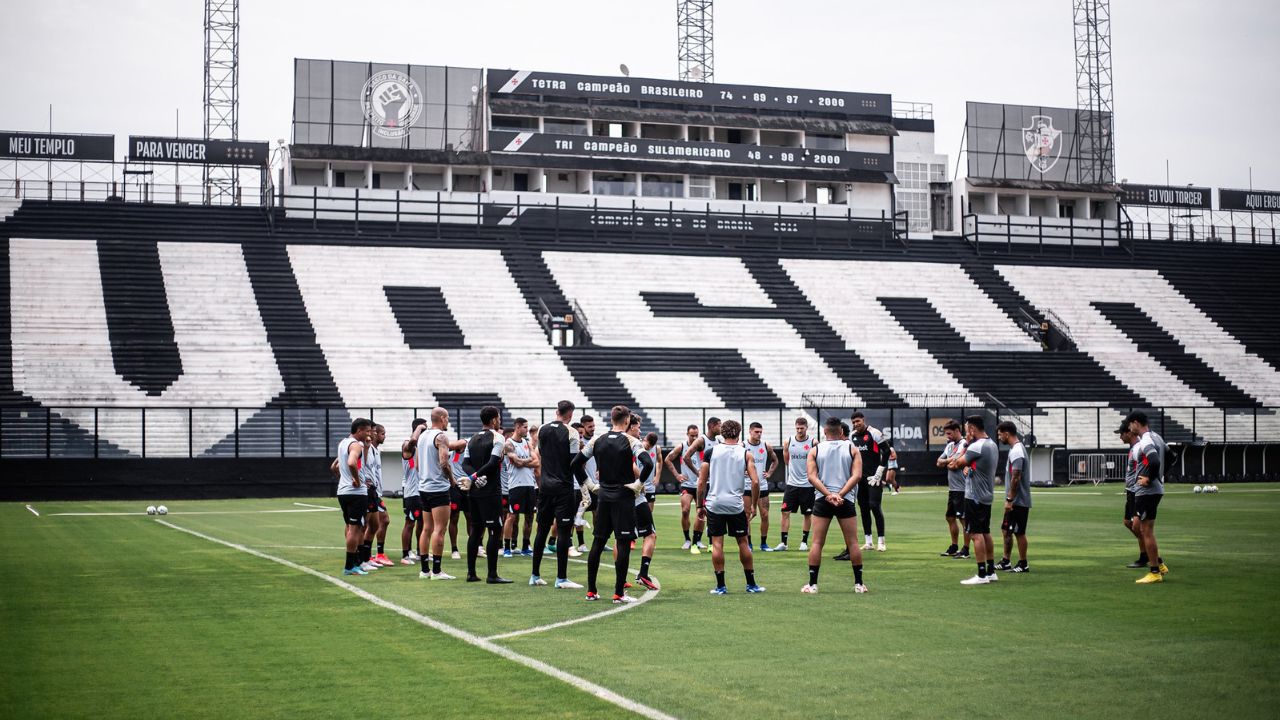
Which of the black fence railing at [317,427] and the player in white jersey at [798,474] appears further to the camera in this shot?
the black fence railing at [317,427]

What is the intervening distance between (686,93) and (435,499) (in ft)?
161

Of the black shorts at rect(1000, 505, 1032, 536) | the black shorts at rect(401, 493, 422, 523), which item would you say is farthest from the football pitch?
the black shorts at rect(401, 493, 422, 523)

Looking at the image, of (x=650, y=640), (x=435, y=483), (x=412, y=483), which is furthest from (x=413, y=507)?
(x=650, y=640)

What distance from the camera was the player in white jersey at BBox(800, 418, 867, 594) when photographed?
14.7 metres

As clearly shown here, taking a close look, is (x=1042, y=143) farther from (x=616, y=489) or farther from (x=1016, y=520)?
(x=616, y=489)

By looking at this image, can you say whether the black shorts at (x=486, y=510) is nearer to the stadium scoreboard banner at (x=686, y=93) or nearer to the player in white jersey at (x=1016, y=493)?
the player in white jersey at (x=1016, y=493)

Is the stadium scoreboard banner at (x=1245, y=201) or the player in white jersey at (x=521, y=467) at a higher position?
the stadium scoreboard banner at (x=1245, y=201)

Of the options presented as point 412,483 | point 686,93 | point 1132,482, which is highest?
point 686,93

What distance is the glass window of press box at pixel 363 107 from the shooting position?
59812 mm

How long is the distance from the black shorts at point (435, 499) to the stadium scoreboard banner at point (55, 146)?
157 feet

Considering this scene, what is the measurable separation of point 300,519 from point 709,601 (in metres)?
16.8

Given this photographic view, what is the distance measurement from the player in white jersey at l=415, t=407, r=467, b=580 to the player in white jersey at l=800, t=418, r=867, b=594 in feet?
Answer: 15.5

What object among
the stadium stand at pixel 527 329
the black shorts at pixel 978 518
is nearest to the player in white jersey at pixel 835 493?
the black shorts at pixel 978 518

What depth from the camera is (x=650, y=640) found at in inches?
455
